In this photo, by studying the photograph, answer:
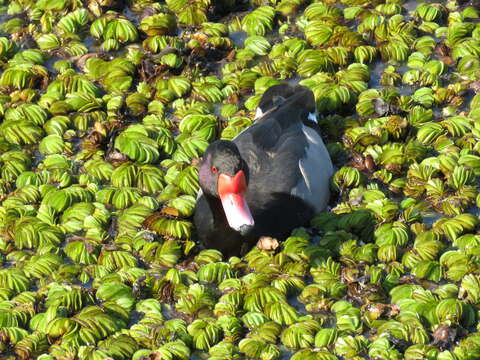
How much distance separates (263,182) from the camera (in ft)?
34.4

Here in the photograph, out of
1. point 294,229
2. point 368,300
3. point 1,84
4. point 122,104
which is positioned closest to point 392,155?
point 294,229

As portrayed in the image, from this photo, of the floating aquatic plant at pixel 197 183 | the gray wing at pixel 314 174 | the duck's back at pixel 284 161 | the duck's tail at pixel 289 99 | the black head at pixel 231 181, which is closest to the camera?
the floating aquatic plant at pixel 197 183

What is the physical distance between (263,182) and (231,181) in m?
0.85

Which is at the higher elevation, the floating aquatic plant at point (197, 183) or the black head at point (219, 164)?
the black head at point (219, 164)

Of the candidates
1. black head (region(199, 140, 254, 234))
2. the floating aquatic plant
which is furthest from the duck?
the floating aquatic plant

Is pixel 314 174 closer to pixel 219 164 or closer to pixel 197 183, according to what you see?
pixel 197 183

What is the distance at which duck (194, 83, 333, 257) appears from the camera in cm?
978

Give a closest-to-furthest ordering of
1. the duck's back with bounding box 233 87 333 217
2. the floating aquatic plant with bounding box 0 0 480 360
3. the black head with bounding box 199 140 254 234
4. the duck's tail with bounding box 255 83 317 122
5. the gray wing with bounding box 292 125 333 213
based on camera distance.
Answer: the floating aquatic plant with bounding box 0 0 480 360, the black head with bounding box 199 140 254 234, the duck's back with bounding box 233 87 333 217, the gray wing with bounding box 292 125 333 213, the duck's tail with bounding box 255 83 317 122

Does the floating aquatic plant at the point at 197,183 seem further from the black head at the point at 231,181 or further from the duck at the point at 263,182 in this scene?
the black head at the point at 231,181

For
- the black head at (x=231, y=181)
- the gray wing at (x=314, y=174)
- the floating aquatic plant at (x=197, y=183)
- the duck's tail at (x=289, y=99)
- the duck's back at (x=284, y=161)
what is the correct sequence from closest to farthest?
the floating aquatic plant at (x=197, y=183) < the black head at (x=231, y=181) < the duck's back at (x=284, y=161) < the gray wing at (x=314, y=174) < the duck's tail at (x=289, y=99)

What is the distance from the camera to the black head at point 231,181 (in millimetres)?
9719

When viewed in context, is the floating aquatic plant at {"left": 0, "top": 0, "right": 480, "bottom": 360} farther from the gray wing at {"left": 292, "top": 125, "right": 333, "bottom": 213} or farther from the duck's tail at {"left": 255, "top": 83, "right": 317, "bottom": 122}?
the duck's tail at {"left": 255, "top": 83, "right": 317, "bottom": 122}

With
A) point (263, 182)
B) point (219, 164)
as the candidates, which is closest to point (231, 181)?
point (219, 164)

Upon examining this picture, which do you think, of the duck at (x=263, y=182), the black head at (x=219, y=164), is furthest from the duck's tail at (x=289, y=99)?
the black head at (x=219, y=164)
